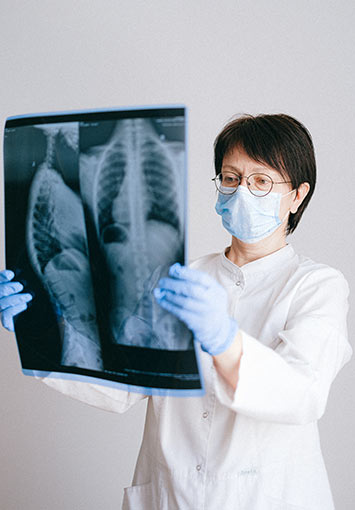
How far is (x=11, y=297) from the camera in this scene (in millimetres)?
1046

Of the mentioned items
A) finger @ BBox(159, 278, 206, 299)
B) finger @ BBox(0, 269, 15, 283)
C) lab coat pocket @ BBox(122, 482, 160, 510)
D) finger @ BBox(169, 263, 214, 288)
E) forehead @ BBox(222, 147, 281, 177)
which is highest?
forehead @ BBox(222, 147, 281, 177)

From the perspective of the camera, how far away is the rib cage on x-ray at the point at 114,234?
0.84 m

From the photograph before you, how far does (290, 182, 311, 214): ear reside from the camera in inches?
50.5

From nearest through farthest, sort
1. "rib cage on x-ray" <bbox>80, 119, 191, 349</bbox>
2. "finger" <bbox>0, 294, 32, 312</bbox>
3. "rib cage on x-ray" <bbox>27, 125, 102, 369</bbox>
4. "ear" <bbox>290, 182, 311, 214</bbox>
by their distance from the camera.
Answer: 1. "rib cage on x-ray" <bbox>80, 119, 191, 349</bbox>
2. "rib cage on x-ray" <bbox>27, 125, 102, 369</bbox>
3. "finger" <bbox>0, 294, 32, 312</bbox>
4. "ear" <bbox>290, 182, 311, 214</bbox>

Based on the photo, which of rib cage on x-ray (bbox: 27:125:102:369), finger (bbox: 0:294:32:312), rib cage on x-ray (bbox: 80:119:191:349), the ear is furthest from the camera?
the ear

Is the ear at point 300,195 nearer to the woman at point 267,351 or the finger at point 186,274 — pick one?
the woman at point 267,351

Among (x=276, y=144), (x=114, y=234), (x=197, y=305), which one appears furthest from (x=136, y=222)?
(x=276, y=144)

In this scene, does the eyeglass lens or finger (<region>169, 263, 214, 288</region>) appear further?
the eyeglass lens

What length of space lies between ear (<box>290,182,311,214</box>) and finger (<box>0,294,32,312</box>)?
2.02 ft

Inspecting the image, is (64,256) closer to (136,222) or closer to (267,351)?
(136,222)

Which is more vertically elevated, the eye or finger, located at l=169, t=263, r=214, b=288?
the eye

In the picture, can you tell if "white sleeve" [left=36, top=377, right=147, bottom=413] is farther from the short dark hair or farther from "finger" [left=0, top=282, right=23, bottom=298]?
the short dark hair

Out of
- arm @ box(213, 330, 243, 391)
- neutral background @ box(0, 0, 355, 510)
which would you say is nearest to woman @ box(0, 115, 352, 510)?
arm @ box(213, 330, 243, 391)

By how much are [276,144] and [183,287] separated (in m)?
0.50
